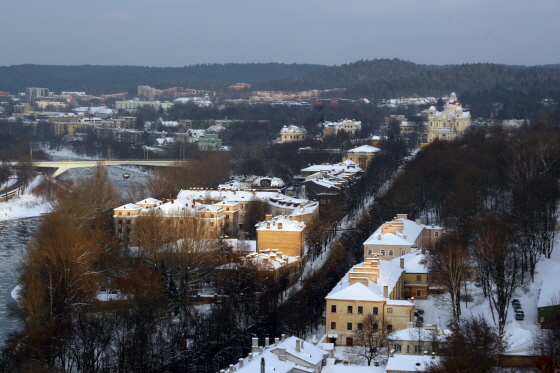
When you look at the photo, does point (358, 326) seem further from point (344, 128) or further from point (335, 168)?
point (344, 128)

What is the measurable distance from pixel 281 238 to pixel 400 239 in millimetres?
3501

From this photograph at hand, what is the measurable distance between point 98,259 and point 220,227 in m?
7.66

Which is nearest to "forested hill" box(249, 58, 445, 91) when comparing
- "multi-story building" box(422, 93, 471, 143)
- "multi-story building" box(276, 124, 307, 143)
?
"multi-story building" box(276, 124, 307, 143)

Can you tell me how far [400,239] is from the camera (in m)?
26.7

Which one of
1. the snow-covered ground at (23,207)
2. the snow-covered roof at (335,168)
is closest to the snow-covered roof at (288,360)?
the snow-covered ground at (23,207)

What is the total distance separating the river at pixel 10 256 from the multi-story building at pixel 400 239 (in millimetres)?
8493

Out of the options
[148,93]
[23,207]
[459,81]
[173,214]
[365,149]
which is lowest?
[148,93]

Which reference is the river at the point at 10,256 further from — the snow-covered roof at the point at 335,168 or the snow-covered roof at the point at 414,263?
the snow-covered roof at the point at 335,168

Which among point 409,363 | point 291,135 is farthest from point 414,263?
point 291,135

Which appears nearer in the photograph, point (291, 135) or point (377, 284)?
point (377, 284)

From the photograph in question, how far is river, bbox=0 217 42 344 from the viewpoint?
2217cm

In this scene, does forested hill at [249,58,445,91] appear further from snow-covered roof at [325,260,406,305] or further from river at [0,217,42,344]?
snow-covered roof at [325,260,406,305]

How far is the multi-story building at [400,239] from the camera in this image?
26.3m

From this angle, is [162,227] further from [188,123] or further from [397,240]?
[188,123]
